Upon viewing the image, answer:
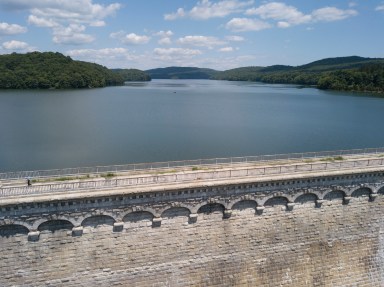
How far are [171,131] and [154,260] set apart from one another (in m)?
36.0

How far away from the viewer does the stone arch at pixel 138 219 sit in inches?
759

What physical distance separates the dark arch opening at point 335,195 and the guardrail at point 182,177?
1787 mm

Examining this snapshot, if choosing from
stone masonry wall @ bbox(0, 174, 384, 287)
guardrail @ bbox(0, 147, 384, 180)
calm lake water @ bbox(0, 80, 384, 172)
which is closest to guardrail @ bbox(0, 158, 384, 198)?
stone masonry wall @ bbox(0, 174, 384, 287)

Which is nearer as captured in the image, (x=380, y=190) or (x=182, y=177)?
(x=182, y=177)

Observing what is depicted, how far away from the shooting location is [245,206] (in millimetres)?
21453

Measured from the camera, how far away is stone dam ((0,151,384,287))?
18.1m

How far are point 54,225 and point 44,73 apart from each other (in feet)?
405

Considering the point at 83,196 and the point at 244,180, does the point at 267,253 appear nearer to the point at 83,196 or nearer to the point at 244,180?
the point at 244,180

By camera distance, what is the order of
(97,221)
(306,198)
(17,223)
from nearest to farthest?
(17,223), (97,221), (306,198)

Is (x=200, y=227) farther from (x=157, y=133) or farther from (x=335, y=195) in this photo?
(x=157, y=133)

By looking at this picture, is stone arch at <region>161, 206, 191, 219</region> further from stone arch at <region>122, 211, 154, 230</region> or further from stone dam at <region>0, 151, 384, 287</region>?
stone arch at <region>122, 211, 154, 230</region>

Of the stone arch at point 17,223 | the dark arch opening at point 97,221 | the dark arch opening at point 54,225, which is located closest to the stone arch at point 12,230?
the stone arch at point 17,223

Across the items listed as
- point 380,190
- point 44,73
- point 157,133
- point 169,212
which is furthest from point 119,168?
point 44,73

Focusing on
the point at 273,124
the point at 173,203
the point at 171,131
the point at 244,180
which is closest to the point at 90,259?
the point at 173,203
